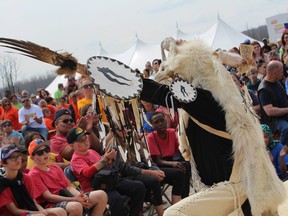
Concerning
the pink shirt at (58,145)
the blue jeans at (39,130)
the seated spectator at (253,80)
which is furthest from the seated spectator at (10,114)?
the seated spectator at (253,80)

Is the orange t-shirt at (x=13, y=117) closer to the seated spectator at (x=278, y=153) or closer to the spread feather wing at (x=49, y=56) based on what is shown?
the seated spectator at (x=278, y=153)

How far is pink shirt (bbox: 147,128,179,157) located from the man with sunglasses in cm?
335

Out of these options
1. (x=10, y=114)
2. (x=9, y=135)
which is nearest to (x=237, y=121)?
(x=9, y=135)

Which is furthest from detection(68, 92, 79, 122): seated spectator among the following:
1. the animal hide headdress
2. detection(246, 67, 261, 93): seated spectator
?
the animal hide headdress

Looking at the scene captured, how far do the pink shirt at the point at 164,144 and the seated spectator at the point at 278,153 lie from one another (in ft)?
4.23

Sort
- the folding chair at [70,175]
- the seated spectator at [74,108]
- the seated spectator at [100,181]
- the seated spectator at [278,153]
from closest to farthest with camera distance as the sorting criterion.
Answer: the seated spectator at [100,181] < the folding chair at [70,175] < the seated spectator at [278,153] < the seated spectator at [74,108]

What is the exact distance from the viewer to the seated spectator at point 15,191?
4.08 metres

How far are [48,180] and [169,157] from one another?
1.92m

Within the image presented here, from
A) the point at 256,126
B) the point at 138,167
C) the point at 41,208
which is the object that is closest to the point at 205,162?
the point at 256,126

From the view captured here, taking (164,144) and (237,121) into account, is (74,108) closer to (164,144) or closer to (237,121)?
(164,144)

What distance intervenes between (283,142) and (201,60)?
3542mm

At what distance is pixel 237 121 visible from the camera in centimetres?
309

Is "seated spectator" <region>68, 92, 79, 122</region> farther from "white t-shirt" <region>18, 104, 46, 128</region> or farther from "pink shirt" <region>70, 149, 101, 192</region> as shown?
"pink shirt" <region>70, 149, 101, 192</region>

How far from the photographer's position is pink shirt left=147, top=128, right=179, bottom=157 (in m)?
5.80
